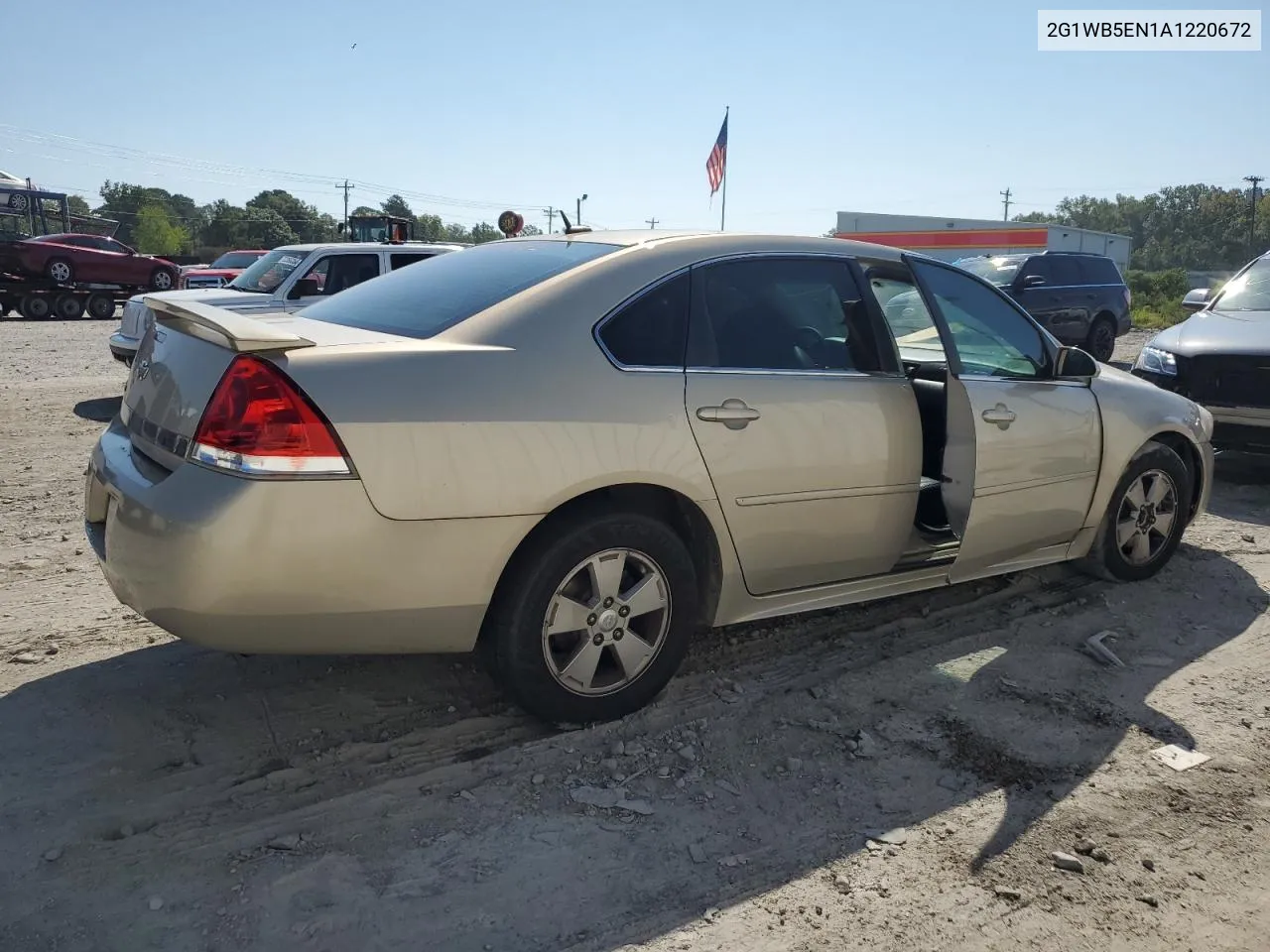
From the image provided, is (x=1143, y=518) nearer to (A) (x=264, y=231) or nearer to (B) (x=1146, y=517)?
(B) (x=1146, y=517)

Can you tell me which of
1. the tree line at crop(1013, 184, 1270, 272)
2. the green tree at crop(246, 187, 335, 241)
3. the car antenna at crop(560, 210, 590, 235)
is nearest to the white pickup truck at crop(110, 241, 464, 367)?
the car antenna at crop(560, 210, 590, 235)

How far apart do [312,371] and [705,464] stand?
131 cm

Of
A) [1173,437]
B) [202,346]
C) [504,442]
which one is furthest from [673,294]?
[1173,437]

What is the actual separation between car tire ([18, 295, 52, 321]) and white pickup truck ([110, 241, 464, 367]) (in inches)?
581

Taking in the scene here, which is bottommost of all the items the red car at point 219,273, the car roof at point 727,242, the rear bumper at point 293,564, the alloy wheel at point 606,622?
the alloy wheel at point 606,622

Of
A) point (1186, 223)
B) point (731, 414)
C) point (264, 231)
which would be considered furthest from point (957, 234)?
point (1186, 223)

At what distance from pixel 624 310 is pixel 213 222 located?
77672 mm

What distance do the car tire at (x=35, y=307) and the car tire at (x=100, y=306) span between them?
2.99 feet

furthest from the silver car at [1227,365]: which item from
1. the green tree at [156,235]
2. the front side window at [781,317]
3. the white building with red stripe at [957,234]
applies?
the green tree at [156,235]

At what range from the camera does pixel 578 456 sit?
123 inches

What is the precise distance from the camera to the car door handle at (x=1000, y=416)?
13.6 ft

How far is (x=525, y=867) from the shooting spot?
105 inches

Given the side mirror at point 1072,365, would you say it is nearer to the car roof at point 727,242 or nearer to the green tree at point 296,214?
the car roof at point 727,242

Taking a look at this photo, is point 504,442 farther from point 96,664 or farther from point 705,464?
point 96,664
